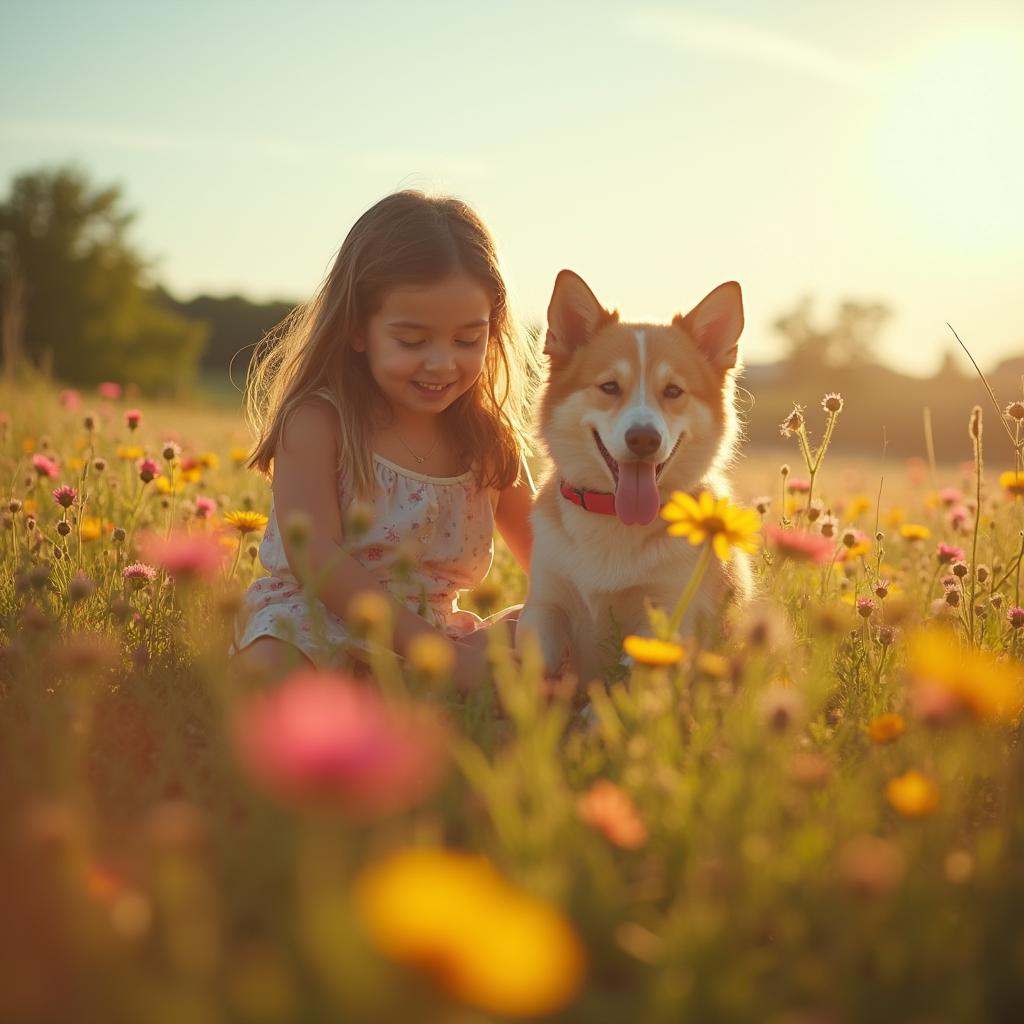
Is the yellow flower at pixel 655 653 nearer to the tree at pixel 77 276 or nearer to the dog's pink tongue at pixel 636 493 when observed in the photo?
the dog's pink tongue at pixel 636 493

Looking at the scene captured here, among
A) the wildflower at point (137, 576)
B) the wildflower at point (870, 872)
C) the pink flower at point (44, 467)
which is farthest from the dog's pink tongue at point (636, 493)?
the pink flower at point (44, 467)

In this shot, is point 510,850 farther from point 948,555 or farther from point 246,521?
point 948,555

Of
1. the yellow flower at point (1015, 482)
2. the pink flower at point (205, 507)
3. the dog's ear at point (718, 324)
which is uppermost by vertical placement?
the dog's ear at point (718, 324)

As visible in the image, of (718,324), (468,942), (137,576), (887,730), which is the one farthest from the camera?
(718,324)

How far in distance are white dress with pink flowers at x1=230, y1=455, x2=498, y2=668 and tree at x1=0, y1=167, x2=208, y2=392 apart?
2809cm

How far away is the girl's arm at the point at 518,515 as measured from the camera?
355 cm

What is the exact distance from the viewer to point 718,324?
121 inches

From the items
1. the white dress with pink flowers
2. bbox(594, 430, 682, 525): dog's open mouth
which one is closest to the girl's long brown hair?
the white dress with pink flowers

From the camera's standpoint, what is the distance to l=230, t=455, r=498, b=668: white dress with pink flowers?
114 inches

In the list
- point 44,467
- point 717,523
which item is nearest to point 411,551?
point 44,467

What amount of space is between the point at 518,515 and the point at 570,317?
843 millimetres

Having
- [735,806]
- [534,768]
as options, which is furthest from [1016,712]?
[534,768]

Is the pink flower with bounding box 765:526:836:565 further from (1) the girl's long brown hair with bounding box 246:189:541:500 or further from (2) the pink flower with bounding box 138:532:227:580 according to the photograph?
(1) the girl's long brown hair with bounding box 246:189:541:500

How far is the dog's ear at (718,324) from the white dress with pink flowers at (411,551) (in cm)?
93
